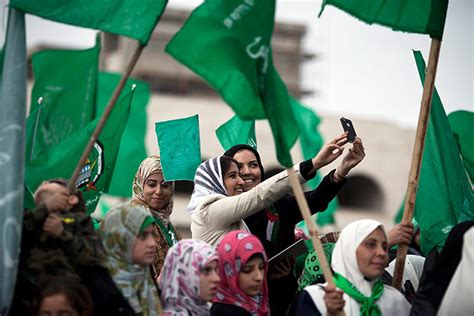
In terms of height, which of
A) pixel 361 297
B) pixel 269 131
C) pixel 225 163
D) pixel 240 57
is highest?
pixel 240 57

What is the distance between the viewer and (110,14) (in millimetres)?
7719

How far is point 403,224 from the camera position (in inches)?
313

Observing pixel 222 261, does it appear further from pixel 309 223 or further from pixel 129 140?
pixel 129 140

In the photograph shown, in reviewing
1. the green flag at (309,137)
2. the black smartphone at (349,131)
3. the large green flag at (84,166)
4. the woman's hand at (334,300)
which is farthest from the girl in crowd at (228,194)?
the green flag at (309,137)

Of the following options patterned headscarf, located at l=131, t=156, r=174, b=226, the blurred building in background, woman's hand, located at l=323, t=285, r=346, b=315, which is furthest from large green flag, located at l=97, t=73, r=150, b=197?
the blurred building in background

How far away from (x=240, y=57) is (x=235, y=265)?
1.19 meters

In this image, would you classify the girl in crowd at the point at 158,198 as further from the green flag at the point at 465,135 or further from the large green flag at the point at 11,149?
the green flag at the point at 465,135

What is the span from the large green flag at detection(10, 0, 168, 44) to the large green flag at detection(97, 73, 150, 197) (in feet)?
13.8

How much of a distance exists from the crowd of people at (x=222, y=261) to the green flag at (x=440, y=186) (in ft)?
1.87

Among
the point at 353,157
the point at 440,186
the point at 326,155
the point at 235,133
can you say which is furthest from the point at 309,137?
the point at 326,155

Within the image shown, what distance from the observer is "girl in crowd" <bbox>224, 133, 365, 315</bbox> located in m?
8.50

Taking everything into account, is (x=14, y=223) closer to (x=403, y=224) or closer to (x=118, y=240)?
(x=118, y=240)

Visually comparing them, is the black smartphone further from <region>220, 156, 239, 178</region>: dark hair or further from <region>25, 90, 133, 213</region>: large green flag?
<region>25, 90, 133, 213</region>: large green flag

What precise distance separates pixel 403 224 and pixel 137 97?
820cm
